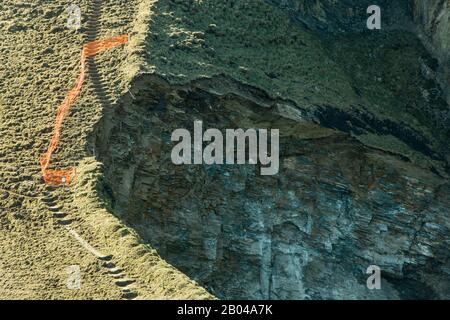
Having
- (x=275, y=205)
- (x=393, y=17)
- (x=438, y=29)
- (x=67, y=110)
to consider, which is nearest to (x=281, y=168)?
(x=275, y=205)

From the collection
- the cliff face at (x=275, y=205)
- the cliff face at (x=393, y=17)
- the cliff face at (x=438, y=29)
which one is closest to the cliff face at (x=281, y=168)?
the cliff face at (x=275, y=205)

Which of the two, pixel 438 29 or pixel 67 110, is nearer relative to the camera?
pixel 67 110

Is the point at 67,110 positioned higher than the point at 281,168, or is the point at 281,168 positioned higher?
the point at 67,110

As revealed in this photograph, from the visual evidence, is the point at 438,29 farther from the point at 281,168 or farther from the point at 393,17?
the point at 281,168

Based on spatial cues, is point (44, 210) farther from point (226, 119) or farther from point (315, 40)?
point (315, 40)

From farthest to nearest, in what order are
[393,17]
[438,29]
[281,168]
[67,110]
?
[393,17] < [438,29] < [281,168] < [67,110]

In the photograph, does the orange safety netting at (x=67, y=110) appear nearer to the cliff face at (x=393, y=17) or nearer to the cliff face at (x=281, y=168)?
the cliff face at (x=281, y=168)

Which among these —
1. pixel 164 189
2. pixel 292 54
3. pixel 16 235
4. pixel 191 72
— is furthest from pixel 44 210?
pixel 292 54

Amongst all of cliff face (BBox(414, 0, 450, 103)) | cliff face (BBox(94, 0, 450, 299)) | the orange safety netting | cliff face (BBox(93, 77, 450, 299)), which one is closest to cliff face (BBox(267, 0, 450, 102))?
cliff face (BBox(414, 0, 450, 103))

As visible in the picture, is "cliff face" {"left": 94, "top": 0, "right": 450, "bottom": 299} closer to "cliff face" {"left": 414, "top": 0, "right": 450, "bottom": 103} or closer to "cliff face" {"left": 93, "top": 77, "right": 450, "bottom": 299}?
"cliff face" {"left": 93, "top": 77, "right": 450, "bottom": 299}
